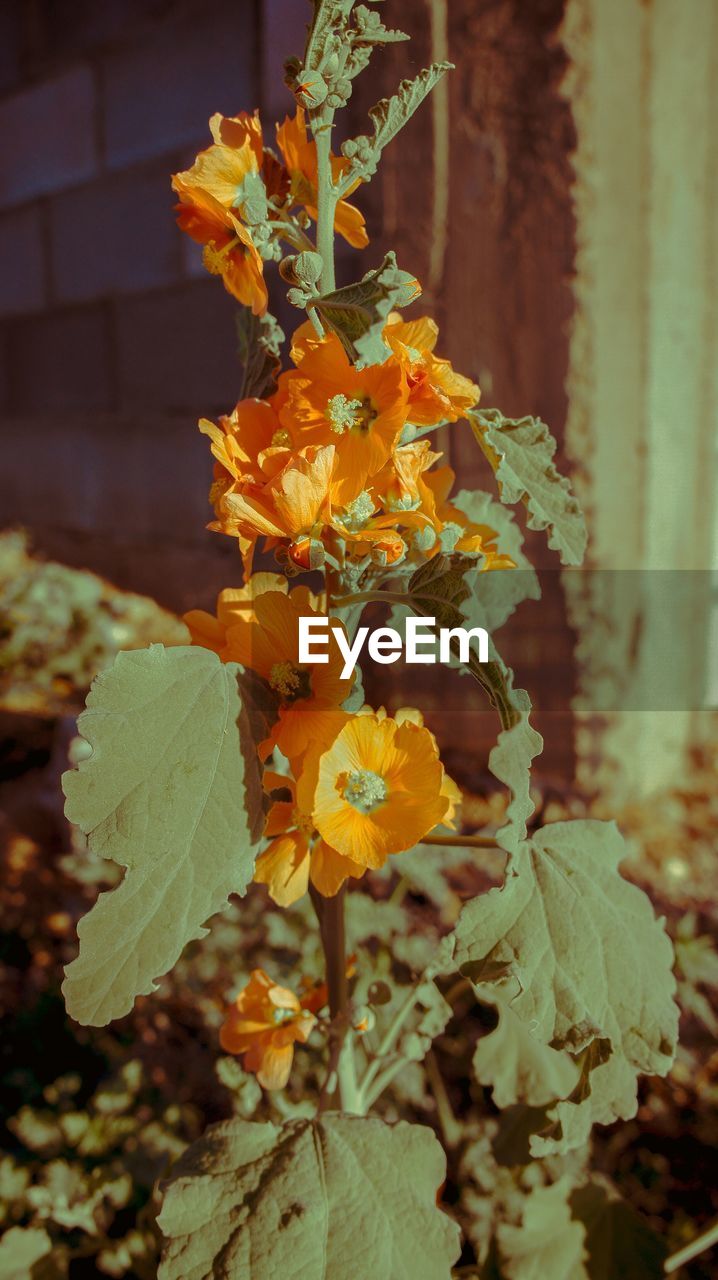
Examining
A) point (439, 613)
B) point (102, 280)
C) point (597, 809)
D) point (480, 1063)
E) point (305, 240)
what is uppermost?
point (102, 280)

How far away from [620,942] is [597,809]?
1.73m

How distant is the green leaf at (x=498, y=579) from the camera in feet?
3.47

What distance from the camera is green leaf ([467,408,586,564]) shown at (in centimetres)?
92

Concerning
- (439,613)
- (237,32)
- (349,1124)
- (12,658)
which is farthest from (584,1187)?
(237,32)

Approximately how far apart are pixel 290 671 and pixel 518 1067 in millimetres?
714

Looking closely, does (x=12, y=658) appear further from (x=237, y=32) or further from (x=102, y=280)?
(x=237, y=32)

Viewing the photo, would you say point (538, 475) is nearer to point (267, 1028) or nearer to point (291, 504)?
point (291, 504)

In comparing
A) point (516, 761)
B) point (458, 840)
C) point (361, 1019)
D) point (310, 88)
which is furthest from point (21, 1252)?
point (310, 88)

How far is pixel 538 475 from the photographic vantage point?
3.07 feet

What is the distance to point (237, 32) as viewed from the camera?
2871mm

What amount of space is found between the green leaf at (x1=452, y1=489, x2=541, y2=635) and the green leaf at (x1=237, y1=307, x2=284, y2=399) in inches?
11.4

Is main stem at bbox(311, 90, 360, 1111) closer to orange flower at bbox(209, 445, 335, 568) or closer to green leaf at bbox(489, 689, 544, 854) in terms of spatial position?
orange flower at bbox(209, 445, 335, 568)

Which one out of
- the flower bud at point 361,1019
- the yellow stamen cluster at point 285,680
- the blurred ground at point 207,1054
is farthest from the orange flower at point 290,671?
the blurred ground at point 207,1054

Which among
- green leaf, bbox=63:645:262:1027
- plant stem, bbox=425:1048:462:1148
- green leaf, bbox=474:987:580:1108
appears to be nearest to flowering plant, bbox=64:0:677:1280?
green leaf, bbox=63:645:262:1027
